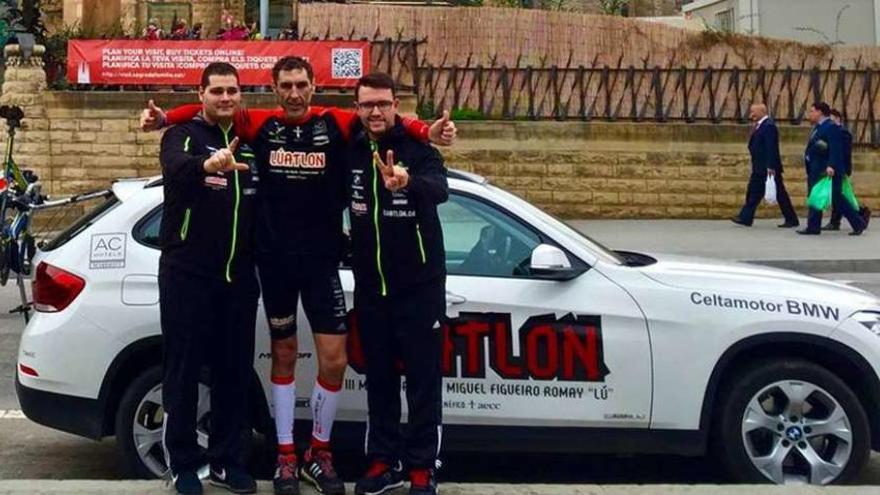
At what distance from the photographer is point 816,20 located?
25.2m

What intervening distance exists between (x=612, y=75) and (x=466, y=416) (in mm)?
15217

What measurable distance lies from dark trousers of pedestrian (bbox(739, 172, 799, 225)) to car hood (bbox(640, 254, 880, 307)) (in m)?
12.3

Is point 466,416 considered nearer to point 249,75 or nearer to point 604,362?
point 604,362

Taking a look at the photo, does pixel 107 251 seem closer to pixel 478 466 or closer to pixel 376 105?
pixel 376 105

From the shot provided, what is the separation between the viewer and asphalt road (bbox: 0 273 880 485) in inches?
229

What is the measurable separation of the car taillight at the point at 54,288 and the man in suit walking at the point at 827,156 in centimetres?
1302

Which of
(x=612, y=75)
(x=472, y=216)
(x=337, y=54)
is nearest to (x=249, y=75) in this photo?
(x=337, y=54)

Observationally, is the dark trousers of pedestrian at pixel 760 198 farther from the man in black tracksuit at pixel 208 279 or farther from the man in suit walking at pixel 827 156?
the man in black tracksuit at pixel 208 279

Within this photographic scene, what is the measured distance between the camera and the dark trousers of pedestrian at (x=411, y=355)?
4633 mm

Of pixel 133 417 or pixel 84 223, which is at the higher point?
pixel 84 223

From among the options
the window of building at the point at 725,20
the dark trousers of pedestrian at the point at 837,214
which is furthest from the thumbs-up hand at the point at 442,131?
the window of building at the point at 725,20

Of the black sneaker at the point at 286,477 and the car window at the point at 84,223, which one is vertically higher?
the car window at the point at 84,223

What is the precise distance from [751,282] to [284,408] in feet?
7.46

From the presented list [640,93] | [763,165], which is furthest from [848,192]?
[640,93]
